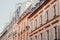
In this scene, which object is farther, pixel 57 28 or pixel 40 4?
pixel 40 4

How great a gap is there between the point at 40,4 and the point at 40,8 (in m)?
1.02

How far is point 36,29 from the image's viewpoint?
47781mm

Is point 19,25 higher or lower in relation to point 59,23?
higher

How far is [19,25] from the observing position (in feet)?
220

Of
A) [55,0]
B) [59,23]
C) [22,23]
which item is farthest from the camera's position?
[22,23]

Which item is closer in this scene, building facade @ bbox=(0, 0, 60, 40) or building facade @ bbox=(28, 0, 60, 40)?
building facade @ bbox=(28, 0, 60, 40)

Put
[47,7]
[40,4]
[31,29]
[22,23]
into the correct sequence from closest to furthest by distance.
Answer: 1. [47,7]
2. [40,4]
3. [31,29]
4. [22,23]

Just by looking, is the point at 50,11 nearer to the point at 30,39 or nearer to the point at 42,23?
the point at 42,23

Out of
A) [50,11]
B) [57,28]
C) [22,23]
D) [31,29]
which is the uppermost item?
[22,23]

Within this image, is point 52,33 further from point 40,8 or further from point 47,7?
point 40,8

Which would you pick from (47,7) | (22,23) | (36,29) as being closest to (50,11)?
(47,7)

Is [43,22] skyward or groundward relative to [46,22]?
skyward

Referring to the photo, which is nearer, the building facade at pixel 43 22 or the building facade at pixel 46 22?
the building facade at pixel 46 22

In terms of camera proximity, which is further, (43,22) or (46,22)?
(43,22)
